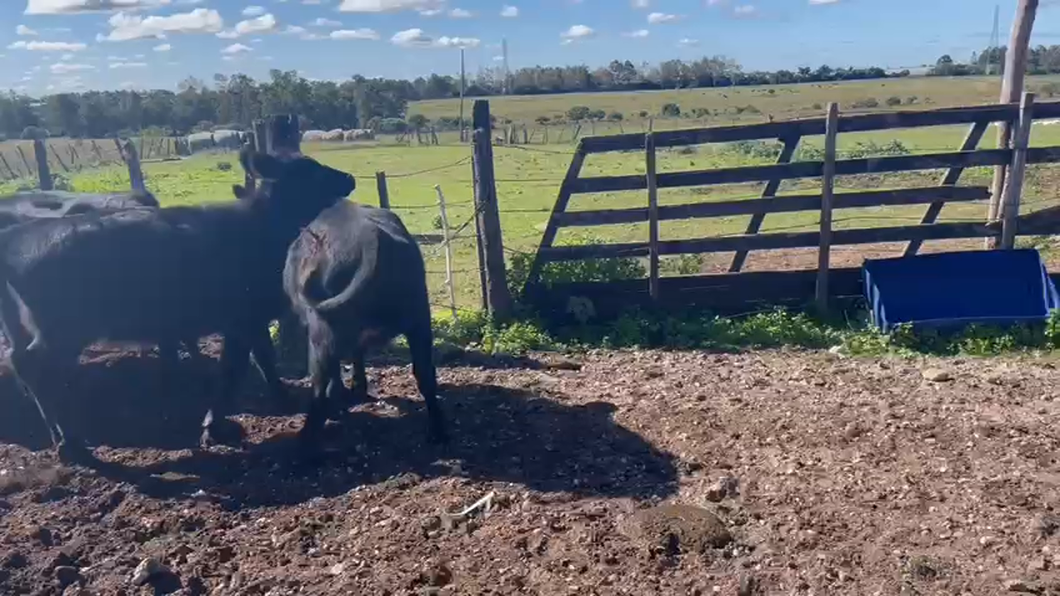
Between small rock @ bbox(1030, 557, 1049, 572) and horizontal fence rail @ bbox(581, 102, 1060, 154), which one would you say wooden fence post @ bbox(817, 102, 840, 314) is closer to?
horizontal fence rail @ bbox(581, 102, 1060, 154)

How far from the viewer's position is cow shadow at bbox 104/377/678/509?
544cm

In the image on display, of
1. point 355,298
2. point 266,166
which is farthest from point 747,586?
point 266,166

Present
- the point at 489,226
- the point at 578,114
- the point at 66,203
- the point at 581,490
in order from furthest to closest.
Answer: the point at 578,114, the point at 489,226, the point at 66,203, the point at 581,490

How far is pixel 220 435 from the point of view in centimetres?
633

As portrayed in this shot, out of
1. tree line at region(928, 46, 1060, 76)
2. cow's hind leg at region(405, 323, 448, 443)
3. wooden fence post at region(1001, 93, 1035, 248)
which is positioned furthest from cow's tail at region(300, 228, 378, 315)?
tree line at region(928, 46, 1060, 76)

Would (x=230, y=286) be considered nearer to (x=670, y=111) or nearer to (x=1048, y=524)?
(x=1048, y=524)

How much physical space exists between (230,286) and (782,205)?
521cm

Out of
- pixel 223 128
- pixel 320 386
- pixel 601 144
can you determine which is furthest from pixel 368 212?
pixel 223 128

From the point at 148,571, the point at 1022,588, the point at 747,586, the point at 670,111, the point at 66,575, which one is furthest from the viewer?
the point at 670,111

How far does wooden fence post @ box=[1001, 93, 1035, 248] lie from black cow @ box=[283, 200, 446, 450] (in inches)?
234

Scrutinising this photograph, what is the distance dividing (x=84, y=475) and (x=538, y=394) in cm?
315

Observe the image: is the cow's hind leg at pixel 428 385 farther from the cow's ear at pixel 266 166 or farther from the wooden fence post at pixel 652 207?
the wooden fence post at pixel 652 207

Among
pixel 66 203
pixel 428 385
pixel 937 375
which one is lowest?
pixel 937 375

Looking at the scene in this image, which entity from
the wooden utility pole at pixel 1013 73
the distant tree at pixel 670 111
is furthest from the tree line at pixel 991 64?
the wooden utility pole at pixel 1013 73
